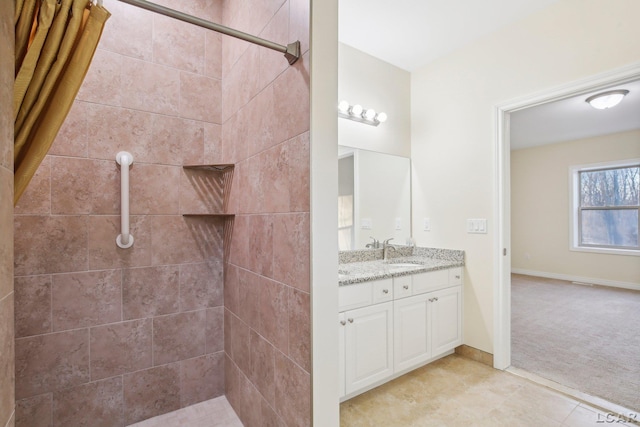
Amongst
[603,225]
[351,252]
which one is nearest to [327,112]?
[351,252]

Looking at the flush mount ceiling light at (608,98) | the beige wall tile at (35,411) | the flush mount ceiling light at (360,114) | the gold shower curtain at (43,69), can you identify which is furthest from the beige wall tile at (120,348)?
the flush mount ceiling light at (608,98)

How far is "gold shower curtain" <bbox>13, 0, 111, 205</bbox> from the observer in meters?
0.81

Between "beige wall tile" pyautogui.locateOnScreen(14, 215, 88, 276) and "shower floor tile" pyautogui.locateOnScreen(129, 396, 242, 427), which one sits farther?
"shower floor tile" pyautogui.locateOnScreen(129, 396, 242, 427)

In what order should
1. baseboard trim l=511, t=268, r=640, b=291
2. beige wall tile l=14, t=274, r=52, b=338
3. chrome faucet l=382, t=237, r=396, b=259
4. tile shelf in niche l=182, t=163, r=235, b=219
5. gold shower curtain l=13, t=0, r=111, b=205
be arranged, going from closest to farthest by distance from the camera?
1. gold shower curtain l=13, t=0, r=111, b=205
2. beige wall tile l=14, t=274, r=52, b=338
3. tile shelf in niche l=182, t=163, r=235, b=219
4. chrome faucet l=382, t=237, r=396, b=259
5. baseboard trim l=511, t=268, r=640, b=291

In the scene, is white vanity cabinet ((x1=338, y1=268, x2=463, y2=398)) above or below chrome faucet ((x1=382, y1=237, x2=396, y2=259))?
below

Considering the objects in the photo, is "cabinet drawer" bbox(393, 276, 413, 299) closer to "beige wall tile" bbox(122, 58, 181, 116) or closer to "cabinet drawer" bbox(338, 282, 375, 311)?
"cabinet drawer" bbox(338, 282, 375, 311)

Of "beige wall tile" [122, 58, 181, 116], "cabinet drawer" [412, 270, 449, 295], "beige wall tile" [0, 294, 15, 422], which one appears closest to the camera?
"beige wall tile" [0, 294, 15, 422]

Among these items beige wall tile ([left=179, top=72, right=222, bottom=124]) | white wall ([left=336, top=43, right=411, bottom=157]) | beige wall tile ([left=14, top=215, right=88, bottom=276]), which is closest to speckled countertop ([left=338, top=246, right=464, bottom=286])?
A: white wall ([left=336, top=43, right=411, bottom=157])

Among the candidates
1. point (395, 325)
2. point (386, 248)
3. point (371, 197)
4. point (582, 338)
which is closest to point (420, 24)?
point (371, 197)

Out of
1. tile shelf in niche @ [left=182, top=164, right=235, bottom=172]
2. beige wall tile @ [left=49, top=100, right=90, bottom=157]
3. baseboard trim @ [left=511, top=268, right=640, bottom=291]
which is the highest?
beige wall tile @ [left=49, top=100, right=90, bottom=157]

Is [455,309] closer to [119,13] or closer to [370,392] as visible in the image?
[370,392]

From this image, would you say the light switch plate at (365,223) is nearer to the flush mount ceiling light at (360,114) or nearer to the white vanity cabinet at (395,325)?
the white vanity cabinet at (395,325)

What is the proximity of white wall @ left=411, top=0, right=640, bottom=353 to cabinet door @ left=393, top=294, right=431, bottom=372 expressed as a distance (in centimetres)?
55

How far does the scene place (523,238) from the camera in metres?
6.12
